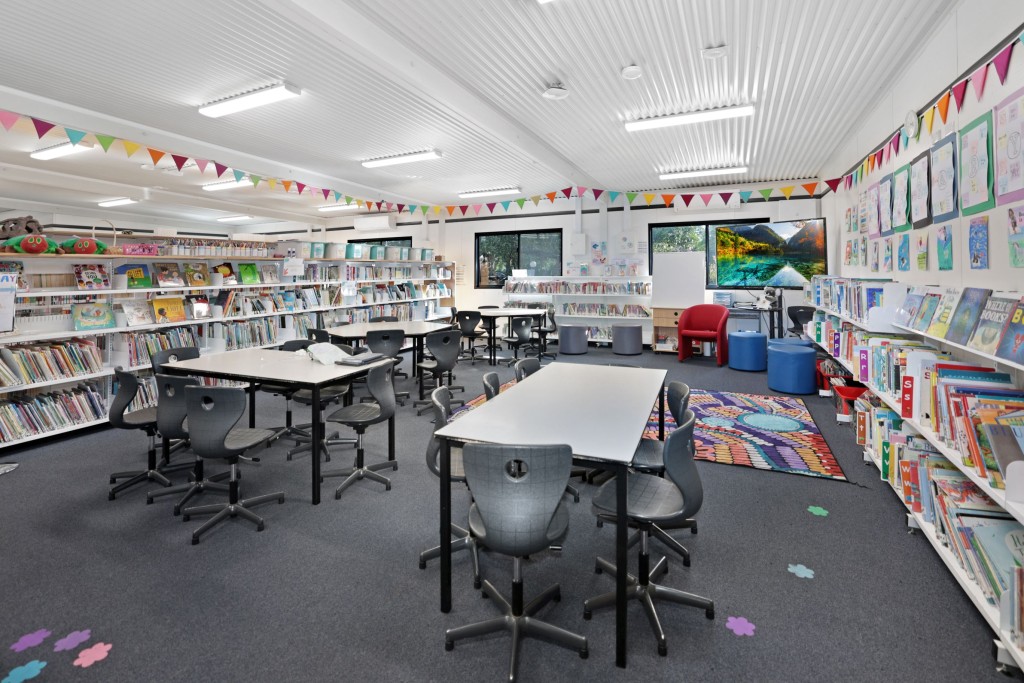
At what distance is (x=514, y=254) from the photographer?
11.5 metres

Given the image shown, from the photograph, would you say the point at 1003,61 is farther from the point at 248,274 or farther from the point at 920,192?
the point at 248,274

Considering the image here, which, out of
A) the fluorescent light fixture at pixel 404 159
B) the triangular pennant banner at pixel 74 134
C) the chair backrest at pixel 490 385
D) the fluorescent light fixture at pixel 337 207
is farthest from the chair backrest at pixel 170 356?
the fluorescent light fixture at pixel 337 207

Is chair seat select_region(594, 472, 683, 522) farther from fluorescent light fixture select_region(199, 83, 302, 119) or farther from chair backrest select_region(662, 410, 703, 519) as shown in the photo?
fluorescent light fixture select_region(199, 83, 302, 119)

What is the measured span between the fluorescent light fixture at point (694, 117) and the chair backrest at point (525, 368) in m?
3.63

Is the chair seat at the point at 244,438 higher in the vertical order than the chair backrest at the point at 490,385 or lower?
lower

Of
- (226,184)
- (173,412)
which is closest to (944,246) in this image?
(173,412)

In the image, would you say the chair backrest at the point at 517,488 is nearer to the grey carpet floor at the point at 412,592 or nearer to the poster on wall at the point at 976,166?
the grey carpet floor at the point at 412,592

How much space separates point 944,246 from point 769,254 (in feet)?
18.6

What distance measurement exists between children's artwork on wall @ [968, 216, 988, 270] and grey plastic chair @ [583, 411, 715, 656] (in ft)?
6.33

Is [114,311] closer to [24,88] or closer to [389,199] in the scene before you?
[24,88]

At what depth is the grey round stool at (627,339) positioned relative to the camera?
9.42 m

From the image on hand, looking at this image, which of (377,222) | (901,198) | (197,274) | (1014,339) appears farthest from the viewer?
(377,222)

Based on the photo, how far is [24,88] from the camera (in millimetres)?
4730

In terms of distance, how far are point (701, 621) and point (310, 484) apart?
107 inches
